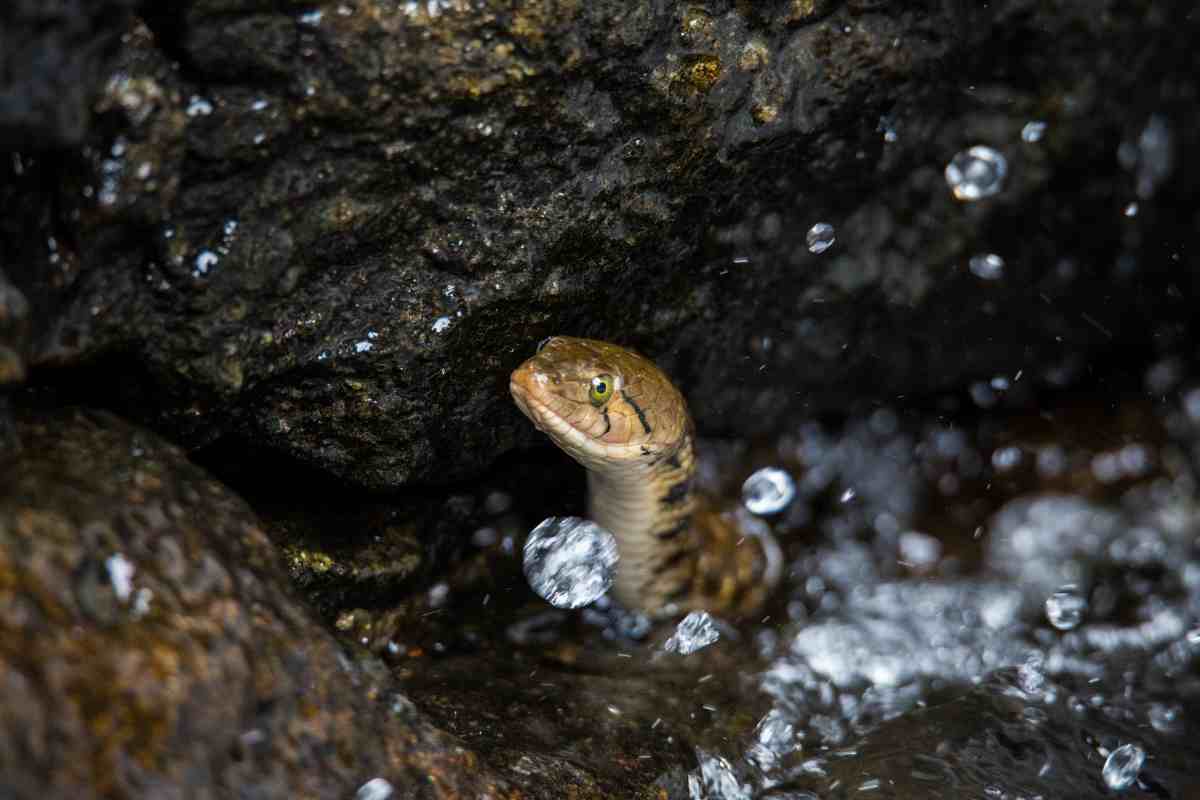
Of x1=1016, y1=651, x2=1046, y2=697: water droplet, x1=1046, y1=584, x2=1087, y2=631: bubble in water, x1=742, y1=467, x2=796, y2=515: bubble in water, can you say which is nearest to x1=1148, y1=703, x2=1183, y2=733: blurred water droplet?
x1=1016, y1=651, x2=1046, y2=697: water droplet

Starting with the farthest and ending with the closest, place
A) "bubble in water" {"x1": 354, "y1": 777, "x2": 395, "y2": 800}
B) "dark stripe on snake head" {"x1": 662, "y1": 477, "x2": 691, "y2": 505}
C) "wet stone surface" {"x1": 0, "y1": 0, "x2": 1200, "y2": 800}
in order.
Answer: "dark stripe on snake head" {"x1": 662, "y1": 477, "x2": 691, "y2": 505}, "bubble in water" {"x1": 354, "y1": 777, "x2": 395, "y2": 800}, "wet stone surface" {"x1": 0, "y1": 0, "x2": 1200, "y2": 800}

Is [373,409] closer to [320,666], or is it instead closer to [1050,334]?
[320,666]

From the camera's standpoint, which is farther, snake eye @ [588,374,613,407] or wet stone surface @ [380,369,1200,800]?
snake eye @ [588,374,613,407]

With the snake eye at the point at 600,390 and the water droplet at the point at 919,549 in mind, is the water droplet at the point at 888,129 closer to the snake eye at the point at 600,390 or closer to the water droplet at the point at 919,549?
the snake eye at the point at 600,390

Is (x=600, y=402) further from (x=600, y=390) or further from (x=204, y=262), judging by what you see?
(x=204, y=262)

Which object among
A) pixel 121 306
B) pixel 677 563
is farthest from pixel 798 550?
pixel 121 306

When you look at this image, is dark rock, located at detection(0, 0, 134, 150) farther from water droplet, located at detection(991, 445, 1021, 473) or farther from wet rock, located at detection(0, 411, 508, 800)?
water droplet, located at detection(991, 445, 1021, 473)
